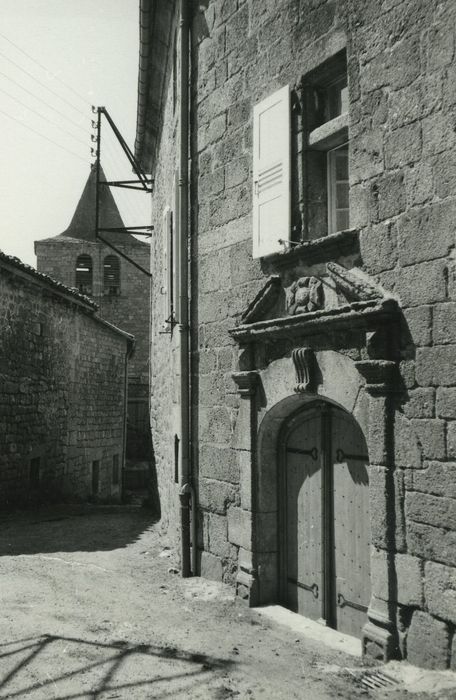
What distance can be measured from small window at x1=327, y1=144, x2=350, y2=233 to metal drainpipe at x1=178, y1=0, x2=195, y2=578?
193 cm

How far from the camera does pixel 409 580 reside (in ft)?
13.7

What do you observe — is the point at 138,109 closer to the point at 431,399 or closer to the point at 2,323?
the point at 2,323

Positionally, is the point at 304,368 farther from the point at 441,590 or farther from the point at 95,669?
the point at 95,669

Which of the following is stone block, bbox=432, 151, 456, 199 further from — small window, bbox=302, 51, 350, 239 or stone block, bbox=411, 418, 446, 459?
stone block, bbox=411, 418, 446, 459

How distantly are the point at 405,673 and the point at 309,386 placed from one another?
2092 millimetres

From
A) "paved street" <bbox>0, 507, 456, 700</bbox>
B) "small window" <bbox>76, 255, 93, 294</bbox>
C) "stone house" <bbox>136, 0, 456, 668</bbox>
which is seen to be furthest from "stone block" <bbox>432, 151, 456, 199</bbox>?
"small window" <bbox>76, 255, 93, 294</bbox>

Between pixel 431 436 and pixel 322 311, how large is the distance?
1282 millimetres

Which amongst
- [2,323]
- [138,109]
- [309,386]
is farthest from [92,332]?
[309,386]

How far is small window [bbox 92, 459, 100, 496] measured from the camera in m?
16.0

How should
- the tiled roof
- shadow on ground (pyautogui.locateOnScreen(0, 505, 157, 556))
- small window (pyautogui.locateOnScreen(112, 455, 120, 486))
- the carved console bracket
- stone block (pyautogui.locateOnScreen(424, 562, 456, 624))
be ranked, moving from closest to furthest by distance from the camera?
1. stone block (pyautogui.locateOnScreen(424, 562, 456, 624))
2. the carved console bracket
3. shadow on ground (pyautogui.locateOnScreen(0, 505, 157, 556))
4. the tiled roof
5. small window (pyautogui.locateOnScreen(112, 455, 120, 486))

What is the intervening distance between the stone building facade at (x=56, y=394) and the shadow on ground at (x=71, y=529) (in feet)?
2.84

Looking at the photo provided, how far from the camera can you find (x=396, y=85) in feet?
14.5

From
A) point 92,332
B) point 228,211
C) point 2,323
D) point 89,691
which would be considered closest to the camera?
point 89,691

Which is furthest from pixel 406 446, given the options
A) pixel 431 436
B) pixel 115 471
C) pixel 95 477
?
pixel 115 471
